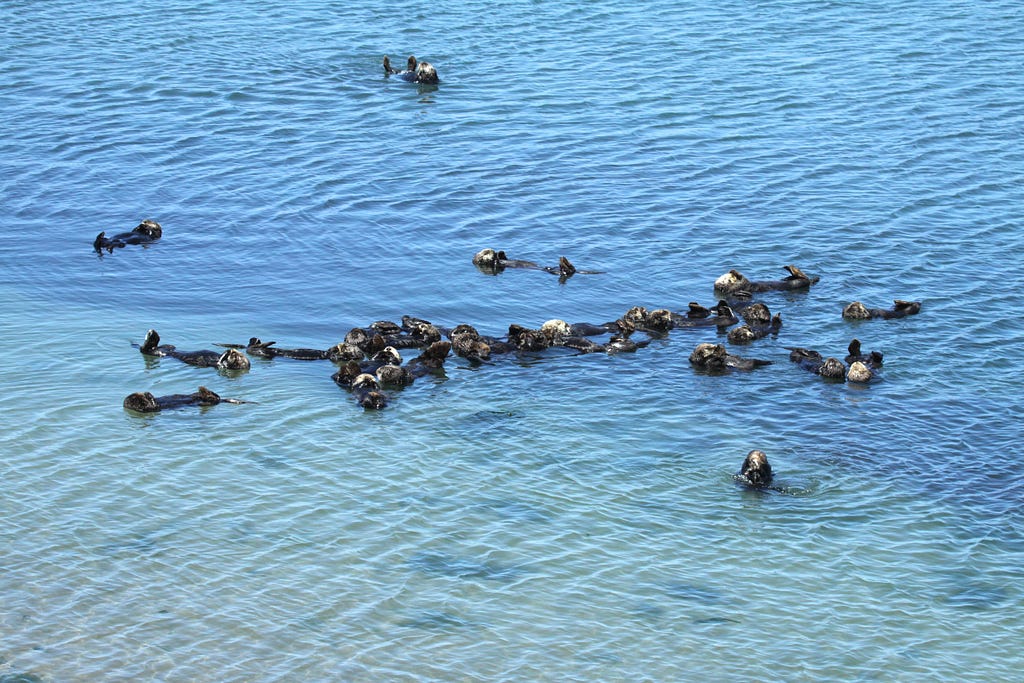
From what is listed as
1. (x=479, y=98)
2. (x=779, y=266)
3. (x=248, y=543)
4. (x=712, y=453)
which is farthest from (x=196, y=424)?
(x=479, y=98)

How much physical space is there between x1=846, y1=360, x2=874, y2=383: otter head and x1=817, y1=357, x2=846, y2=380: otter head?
0.13m

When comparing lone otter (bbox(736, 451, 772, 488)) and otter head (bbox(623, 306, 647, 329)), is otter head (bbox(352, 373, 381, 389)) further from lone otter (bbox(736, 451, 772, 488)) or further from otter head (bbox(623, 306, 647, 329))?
lone otter (bbox(736, 451, 772, 488))

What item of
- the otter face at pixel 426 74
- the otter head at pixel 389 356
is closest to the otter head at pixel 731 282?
the otter head at pixel 389 356

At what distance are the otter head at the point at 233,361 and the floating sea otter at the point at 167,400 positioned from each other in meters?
1.04

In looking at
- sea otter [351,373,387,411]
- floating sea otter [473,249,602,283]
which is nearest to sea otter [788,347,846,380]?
floating sea otter [473,249,602,283]

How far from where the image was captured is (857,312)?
84.3ft

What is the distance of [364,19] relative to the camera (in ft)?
162

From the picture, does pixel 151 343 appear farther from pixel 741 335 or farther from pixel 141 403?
pixel 741 335

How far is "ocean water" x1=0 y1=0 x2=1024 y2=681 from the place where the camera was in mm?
16266

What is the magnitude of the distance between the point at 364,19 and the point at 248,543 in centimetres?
3456

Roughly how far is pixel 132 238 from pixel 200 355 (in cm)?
678

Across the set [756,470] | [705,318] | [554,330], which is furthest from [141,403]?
[705,318]

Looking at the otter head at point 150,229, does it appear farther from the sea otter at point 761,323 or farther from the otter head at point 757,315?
the otter head at point 757,315

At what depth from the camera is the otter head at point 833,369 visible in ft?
76.0
